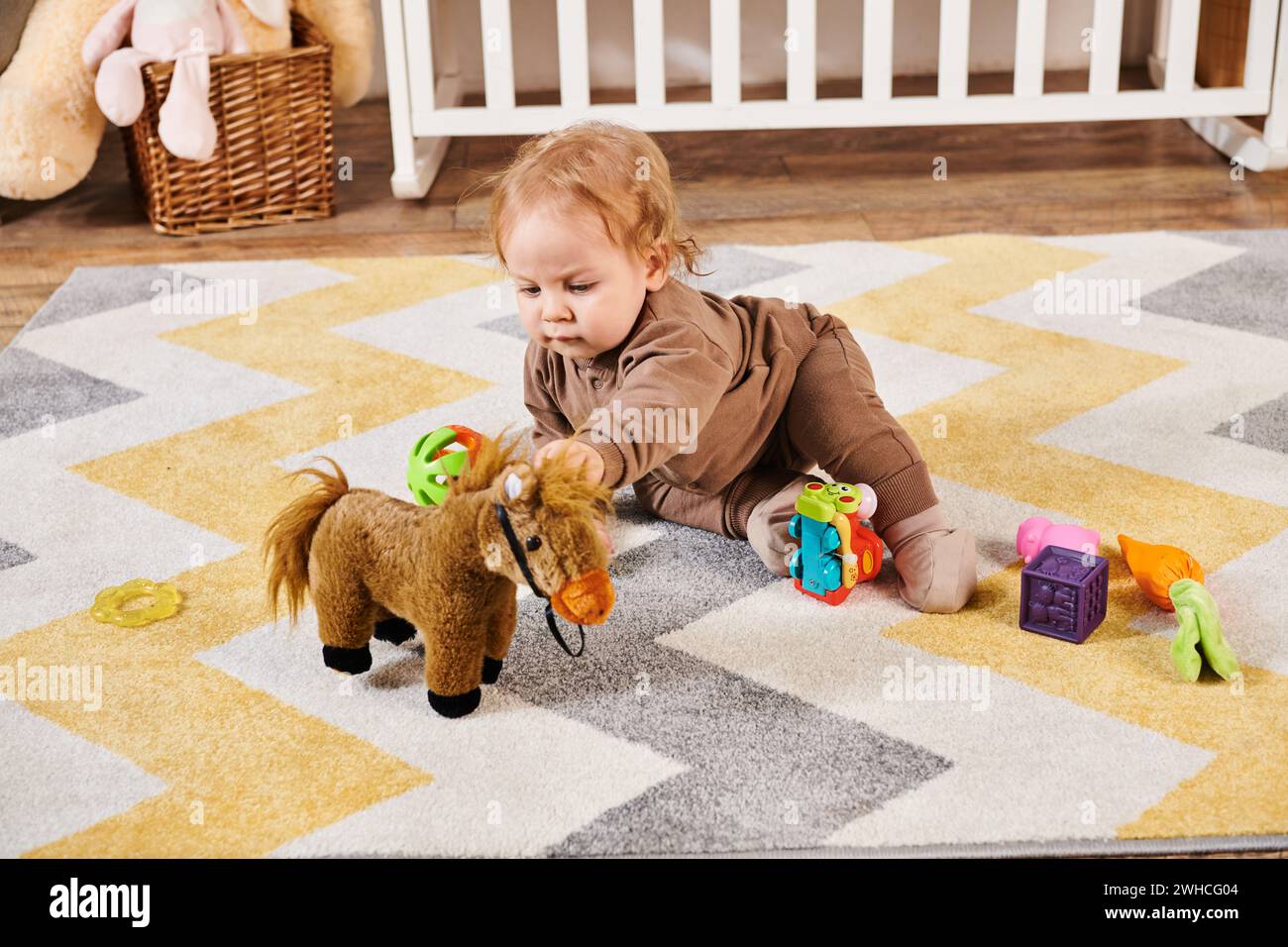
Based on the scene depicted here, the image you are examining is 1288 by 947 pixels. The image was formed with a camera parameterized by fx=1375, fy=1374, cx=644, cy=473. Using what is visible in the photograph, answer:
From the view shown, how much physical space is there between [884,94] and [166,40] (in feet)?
3.55

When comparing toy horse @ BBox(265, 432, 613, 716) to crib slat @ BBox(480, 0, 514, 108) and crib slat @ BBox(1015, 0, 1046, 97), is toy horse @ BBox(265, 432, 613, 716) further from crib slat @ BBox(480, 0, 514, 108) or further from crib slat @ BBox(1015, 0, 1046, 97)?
Result: crib slat @ BBox(1015, 0, 1046, 97)

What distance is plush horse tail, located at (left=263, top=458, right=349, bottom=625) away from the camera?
94 centimetres

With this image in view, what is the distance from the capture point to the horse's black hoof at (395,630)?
100 cm

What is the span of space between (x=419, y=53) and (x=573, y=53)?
243mm

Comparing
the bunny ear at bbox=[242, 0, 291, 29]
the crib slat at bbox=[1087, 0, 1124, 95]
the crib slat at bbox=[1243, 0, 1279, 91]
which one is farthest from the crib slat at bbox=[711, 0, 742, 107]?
the crib slat at bbox=[1243, 0, 1279, 91]

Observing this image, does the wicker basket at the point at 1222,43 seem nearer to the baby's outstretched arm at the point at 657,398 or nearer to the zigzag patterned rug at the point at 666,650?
the zigzag patterned rug at the point at 666,650

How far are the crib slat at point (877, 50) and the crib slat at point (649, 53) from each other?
0.32m

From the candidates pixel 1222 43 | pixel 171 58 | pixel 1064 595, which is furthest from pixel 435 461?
pixel 1222 43

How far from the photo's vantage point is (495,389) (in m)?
1.47

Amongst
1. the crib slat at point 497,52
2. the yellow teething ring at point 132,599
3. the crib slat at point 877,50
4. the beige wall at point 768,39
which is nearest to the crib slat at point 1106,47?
the crib slat at point 877,50

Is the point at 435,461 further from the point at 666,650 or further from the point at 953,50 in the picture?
the point at 953,50

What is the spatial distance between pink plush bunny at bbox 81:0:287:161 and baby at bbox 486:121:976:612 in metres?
1.05

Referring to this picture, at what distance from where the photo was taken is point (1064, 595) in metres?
0.96
